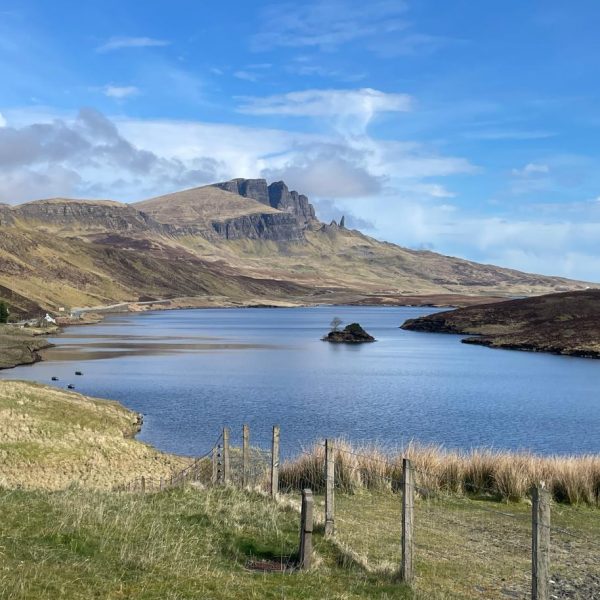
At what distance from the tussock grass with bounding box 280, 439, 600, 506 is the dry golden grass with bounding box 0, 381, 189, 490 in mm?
8912

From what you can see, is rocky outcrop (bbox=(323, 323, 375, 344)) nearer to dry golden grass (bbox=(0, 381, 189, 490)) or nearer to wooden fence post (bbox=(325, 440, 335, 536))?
dry golden grass (bbox=(0, 381, 189, 490))

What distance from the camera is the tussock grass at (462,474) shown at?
2528cm

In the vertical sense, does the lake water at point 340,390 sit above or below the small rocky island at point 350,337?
below

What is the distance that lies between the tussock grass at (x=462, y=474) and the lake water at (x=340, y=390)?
15285mm

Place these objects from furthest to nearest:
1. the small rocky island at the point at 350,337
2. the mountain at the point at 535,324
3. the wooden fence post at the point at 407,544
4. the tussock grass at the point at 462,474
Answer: the small rocky island at the point at 350,337 < the mountain at the point at 535,324 < the tussock grass at the point at 462,474 < the wooden fence post at the point at 407,544

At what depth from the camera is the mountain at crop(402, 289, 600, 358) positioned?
428 ft

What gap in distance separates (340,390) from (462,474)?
50.9 m

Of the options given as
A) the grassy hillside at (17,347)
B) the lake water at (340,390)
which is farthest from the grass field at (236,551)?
the grassy hillside at (17,347)

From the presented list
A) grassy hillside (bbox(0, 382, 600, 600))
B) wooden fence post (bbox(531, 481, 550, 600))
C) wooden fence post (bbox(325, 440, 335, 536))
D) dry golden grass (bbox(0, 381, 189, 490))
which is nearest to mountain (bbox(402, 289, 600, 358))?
dry golden grass (bbox(0, 381, 189, 490))

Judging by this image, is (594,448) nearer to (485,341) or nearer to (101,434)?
(101,434)

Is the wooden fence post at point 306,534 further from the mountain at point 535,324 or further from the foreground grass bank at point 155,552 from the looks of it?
the mountain at point 535,324

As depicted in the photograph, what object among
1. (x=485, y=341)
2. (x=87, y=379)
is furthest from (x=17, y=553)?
(x=485, y=341)

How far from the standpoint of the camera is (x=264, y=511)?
18219 millimetres

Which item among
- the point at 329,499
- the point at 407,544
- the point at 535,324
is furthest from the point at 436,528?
the point at 535,324
